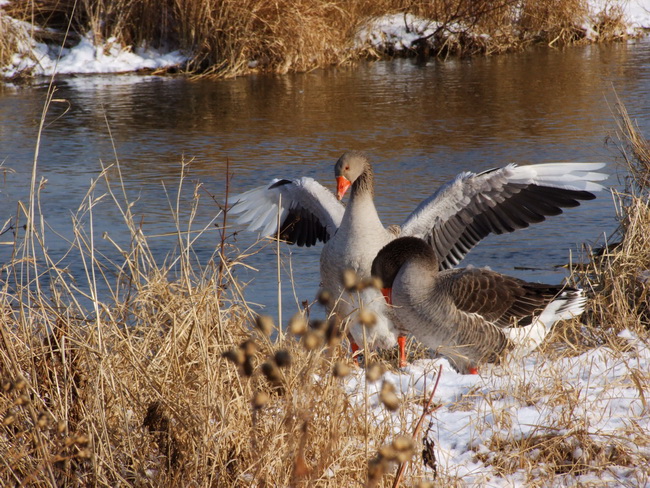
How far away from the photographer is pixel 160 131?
37.1ft

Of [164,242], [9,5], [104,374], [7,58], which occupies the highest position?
[9,5]

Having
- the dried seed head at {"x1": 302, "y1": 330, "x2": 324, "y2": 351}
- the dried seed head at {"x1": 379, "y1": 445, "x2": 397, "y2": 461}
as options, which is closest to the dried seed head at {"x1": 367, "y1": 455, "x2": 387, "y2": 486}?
the dried seed head at {"x1": 379, "y1": 445, "x2": 397, "y2": 461}

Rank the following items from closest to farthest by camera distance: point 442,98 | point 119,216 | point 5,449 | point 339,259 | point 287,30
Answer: point 5,449 → point 339,259 → point 119,216 → point 442,98 → point 287,30

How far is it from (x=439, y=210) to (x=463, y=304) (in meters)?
1.34

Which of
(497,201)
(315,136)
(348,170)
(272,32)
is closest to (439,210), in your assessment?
(497,201)

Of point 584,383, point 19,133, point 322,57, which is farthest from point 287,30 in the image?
point 584,383

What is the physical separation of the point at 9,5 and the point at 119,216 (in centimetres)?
1128

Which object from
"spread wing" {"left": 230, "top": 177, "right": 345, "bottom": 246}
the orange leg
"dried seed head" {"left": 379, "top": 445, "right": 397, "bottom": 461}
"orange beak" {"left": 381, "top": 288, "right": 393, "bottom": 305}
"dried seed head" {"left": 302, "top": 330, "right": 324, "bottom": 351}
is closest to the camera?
"dried seed head" {"left": 302, "top": 330, "right": 324, "bottom": 351}

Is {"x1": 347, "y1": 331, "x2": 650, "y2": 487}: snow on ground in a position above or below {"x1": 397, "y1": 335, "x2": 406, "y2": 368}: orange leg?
above

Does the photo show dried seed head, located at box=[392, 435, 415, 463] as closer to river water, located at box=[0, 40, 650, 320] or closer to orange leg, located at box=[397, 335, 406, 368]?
orange leg, located at box=[397, 335, 406, 368]

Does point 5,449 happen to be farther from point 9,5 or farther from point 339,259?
point 9,5

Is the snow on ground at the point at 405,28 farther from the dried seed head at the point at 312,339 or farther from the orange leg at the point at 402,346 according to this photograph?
the dried seed head at the point at 312,339

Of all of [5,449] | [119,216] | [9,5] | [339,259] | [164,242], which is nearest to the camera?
[5,449]

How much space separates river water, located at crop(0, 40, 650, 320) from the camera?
23.4ft
